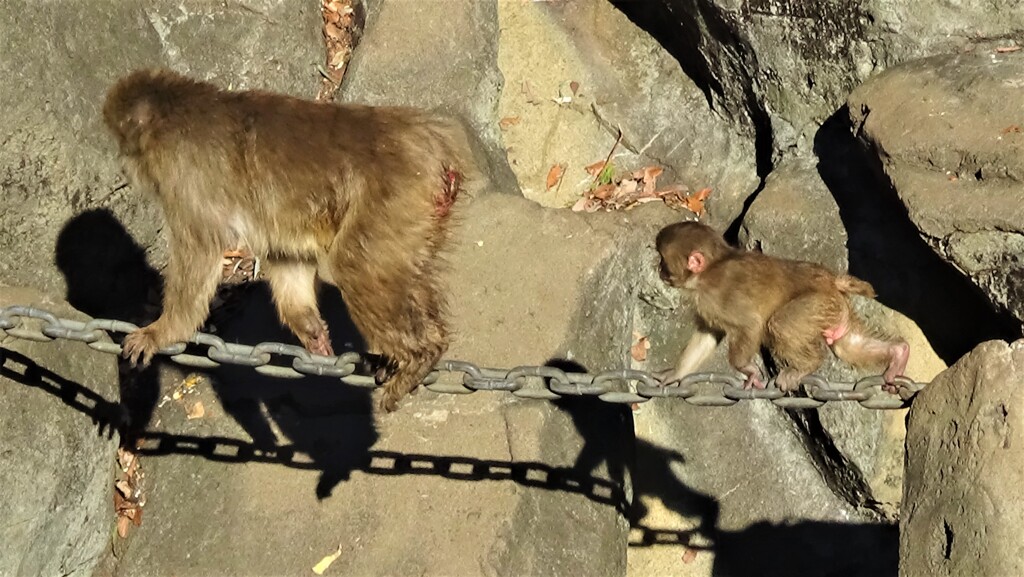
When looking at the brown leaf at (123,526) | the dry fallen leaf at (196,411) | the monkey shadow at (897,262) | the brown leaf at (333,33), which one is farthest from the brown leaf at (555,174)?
the brown leaf at (123,526)

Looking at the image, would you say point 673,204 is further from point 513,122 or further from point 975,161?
point 975,161

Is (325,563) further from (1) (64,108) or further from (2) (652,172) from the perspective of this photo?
(2) (652,172)

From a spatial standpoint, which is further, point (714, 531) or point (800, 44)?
point (714, 531)

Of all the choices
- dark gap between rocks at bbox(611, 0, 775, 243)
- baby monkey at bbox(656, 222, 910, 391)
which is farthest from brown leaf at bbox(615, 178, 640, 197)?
baby monkey at bbox(656, 222, 910, 391)

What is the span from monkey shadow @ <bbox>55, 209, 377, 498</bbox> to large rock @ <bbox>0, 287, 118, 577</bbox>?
0.23m

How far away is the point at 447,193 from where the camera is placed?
484 centimetres

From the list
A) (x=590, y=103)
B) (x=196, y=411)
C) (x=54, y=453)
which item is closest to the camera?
(x=54, y=453)

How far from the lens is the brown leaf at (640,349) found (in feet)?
25.3

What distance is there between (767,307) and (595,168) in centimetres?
286

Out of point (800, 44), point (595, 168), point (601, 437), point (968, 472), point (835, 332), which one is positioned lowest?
point (601, 437)

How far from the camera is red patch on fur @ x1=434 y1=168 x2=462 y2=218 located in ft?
15.8

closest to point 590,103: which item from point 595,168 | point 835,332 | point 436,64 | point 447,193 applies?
point 595,168

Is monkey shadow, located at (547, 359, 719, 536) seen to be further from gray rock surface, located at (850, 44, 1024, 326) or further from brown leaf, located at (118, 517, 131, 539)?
brown leaf, located at (118, 517, 131, 539)

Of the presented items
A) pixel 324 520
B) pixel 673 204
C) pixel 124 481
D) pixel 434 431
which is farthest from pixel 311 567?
pixel 673 204
